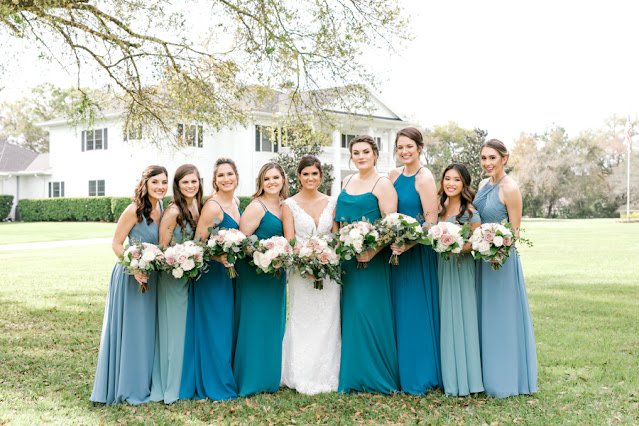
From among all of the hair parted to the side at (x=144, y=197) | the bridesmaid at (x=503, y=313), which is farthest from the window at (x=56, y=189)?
the bridesmaid at (x=503, y=313)

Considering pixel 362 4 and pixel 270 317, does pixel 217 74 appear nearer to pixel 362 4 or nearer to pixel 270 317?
pixel 362 4

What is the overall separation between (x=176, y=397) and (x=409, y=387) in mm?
2368

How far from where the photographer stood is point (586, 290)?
1309 cm

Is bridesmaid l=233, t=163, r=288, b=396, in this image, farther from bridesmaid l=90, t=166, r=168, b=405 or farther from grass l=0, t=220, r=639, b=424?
bridesmaid l=90, t=166, r=168, b=405

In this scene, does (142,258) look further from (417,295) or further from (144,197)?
(417,295)

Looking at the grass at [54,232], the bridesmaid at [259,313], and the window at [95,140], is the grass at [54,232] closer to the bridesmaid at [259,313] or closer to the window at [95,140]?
the window at [95,140]

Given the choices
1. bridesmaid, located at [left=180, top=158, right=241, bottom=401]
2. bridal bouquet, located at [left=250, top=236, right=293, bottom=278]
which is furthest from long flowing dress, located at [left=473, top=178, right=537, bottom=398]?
bridesmaid, located at [left=180, top=158, right=241, bottom=401]

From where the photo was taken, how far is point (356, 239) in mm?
5523

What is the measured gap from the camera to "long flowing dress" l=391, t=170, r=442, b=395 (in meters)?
5.97

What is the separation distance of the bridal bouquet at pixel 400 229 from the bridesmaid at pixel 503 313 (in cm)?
93

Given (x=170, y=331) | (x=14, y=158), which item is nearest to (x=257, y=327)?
(x=170, y=331)

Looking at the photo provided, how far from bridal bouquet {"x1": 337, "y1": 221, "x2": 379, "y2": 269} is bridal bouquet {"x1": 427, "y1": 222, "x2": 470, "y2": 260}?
1.81 feet

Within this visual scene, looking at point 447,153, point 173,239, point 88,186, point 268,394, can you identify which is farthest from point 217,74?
point 447,153

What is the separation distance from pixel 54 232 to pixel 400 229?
2855cm
